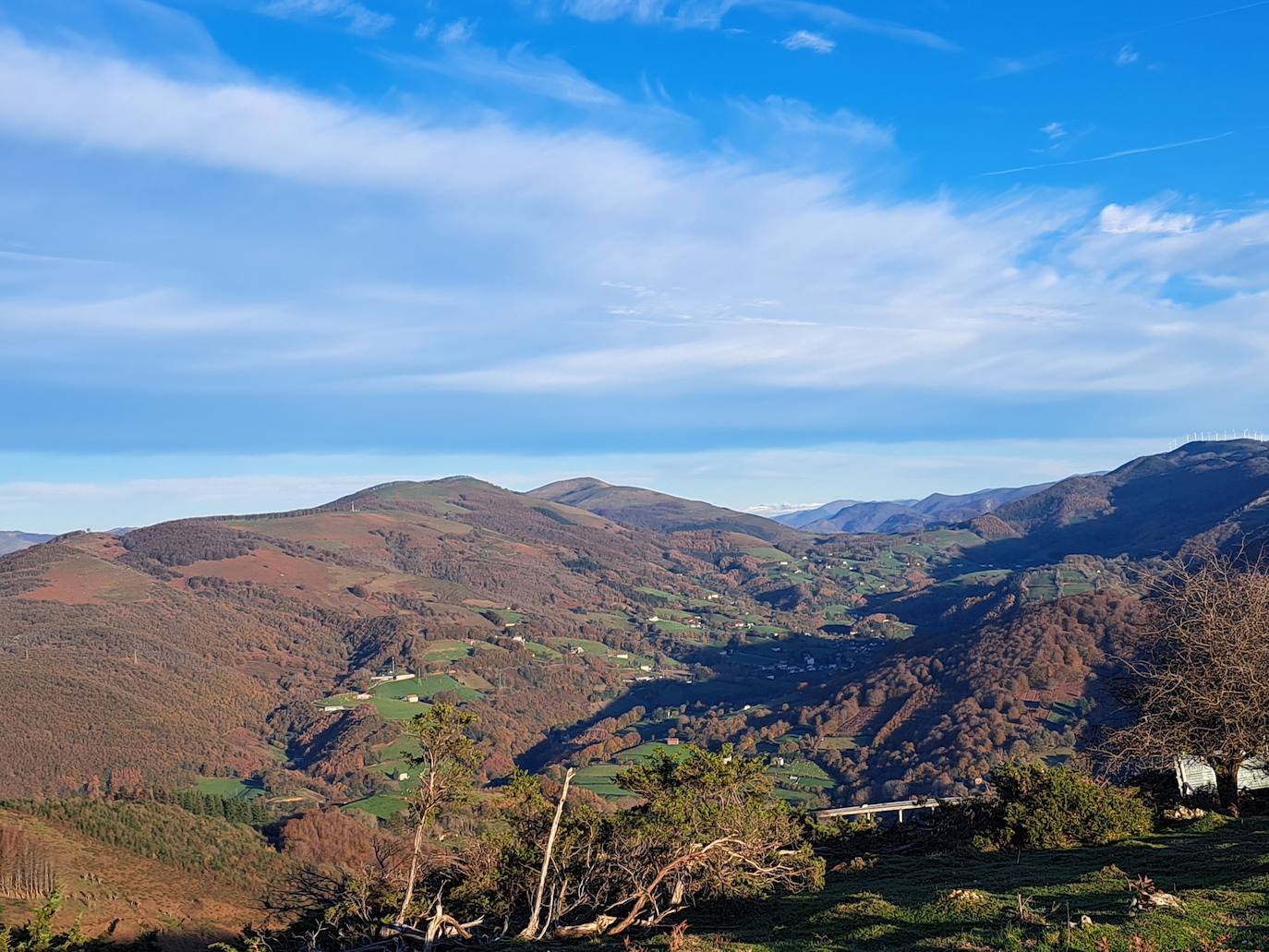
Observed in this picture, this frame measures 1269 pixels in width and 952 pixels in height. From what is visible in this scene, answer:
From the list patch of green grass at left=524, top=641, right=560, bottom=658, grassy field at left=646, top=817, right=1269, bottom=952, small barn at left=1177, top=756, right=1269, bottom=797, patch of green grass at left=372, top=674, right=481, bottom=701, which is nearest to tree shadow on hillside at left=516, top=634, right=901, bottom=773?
patch of green grass at left=372, top=674, right=481, bottom=701

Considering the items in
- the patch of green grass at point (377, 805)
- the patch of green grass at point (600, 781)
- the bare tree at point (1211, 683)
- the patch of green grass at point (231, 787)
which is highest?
the bare tree at point (1211, 683)

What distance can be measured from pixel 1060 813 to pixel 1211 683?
583 cm

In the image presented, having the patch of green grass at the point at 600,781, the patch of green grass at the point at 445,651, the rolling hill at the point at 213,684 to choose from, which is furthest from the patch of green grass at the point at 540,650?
the patch of green grass at the point at 600,781

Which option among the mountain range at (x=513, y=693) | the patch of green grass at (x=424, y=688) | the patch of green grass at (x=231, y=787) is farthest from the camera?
the patch of green grass at (x=424, y=688)

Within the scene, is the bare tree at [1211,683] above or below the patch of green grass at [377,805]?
above

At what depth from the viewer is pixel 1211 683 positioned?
23.4m

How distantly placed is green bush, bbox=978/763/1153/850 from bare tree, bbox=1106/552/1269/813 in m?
2.09

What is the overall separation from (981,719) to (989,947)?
9547 cm

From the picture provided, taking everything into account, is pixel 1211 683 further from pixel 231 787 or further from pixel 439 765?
pixel 231 787

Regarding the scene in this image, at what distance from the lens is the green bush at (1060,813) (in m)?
21.9

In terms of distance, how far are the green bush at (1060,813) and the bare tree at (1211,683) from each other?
82.3 inches

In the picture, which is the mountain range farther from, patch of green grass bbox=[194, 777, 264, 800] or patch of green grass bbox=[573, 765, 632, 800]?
patch of green grass bbox=[194, 777, 264, 800]

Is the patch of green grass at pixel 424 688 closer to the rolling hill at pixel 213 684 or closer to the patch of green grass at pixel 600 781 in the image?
the rolling hill at pixel 213 684

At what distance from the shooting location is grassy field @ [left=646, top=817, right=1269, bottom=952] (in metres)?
11.2
